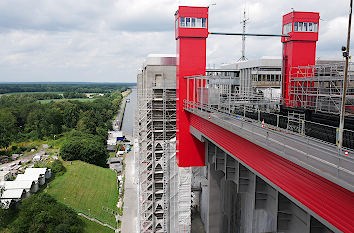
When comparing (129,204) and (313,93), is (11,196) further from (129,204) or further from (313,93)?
(313,93)

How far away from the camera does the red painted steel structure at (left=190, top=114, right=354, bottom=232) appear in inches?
187

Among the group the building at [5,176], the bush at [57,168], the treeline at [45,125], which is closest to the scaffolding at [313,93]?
the bush at [57,168]

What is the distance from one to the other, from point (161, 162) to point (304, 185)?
1372cm

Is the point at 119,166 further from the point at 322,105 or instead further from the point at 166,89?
the point at 322,105

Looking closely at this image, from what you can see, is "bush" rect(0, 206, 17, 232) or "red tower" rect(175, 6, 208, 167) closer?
"red tower" rect(175, 6, 208, 167)

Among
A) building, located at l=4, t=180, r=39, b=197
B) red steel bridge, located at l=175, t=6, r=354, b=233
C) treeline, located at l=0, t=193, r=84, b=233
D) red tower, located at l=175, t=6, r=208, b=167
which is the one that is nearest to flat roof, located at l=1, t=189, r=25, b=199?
building, located at l=4, t=180, r=39, b=197

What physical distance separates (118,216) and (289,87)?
22376 mm

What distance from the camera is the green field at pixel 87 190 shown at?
1300 inches

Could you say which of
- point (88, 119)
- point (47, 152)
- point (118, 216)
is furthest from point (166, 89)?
point (88, 119)

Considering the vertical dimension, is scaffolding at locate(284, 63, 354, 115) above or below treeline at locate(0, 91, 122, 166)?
above

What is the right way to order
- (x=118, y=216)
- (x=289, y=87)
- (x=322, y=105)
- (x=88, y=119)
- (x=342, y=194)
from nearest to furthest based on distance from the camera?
(x=342, y=194) < (x=322, y=105) < (x=289, y=87) < (x=118, y=216) < (x=88, y=119)

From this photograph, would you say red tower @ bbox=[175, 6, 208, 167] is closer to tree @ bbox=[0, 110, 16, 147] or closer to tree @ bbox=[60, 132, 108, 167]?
tree @ bbox=[60, 132, 108, 167]

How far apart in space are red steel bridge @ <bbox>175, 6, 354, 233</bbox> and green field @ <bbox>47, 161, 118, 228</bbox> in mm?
18714

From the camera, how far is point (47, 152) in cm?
5378
